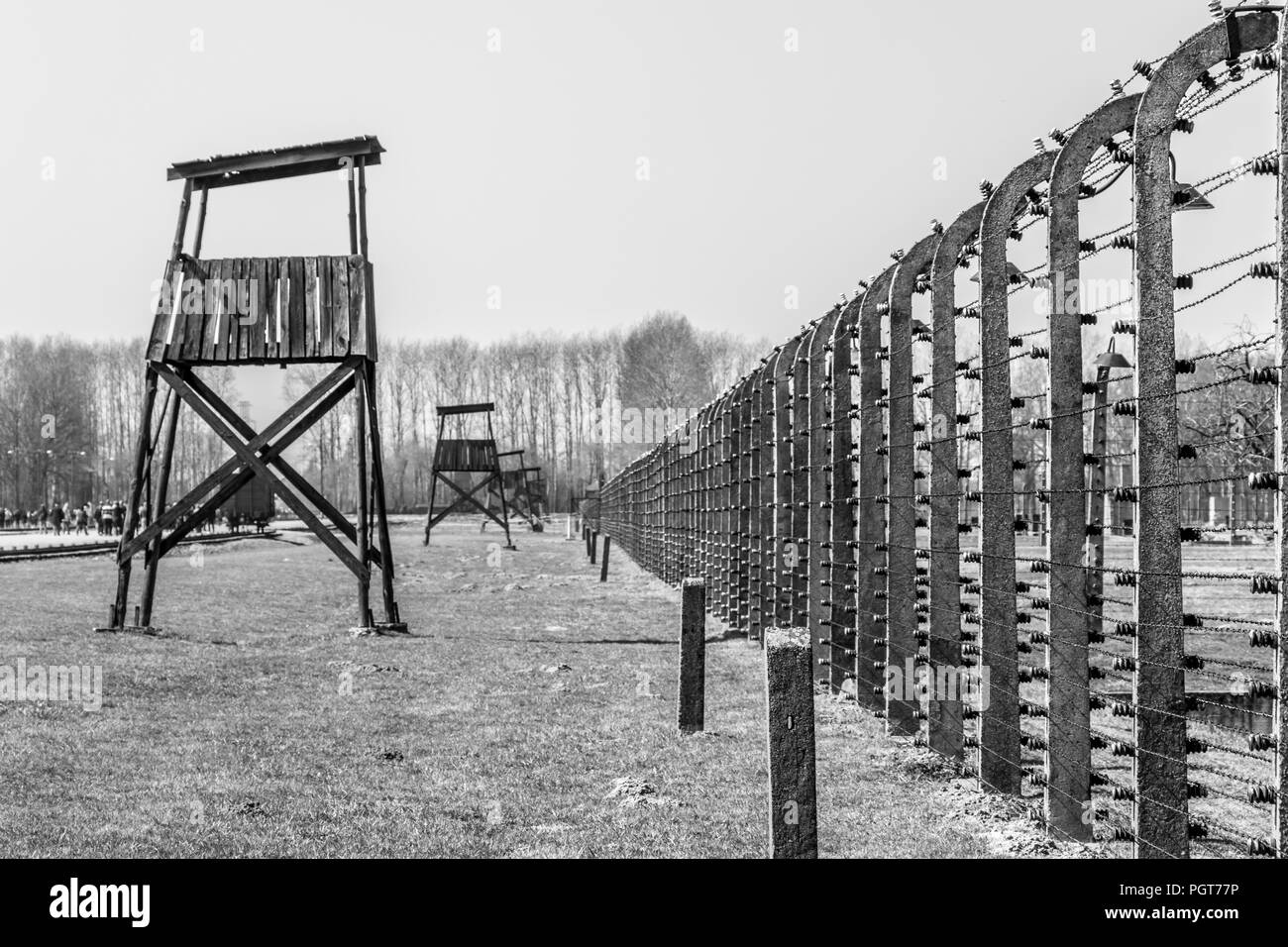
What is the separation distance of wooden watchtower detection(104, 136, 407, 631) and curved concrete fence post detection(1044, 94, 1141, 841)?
9122 mm

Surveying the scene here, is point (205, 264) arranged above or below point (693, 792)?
above

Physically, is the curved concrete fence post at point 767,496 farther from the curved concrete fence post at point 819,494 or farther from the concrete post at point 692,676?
the concrete post at point 692,676

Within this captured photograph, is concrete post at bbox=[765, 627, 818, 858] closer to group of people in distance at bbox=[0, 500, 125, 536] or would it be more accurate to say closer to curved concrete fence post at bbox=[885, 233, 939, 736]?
curved concrete fence post at bbox=[885, 233, 939, 736]

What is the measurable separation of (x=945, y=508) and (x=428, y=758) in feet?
10.1

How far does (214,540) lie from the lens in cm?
4138

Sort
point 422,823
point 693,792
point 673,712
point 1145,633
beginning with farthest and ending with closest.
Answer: point 673,712 → point 693,792 → point 422,823 → point 1145,633

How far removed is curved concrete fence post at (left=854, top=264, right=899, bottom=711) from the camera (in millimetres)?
8273

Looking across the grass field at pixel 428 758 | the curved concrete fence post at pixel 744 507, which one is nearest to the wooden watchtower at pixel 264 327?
the grass field at pixel 428 758

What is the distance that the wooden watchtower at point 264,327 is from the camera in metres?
13.3

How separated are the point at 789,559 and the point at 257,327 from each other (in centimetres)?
586

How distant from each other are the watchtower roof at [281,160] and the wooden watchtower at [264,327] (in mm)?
10

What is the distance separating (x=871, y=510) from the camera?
8367 millimetres

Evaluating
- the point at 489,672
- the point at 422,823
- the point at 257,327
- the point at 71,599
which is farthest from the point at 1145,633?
the point at 71,599

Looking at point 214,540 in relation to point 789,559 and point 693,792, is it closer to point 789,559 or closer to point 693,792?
point 789,559
